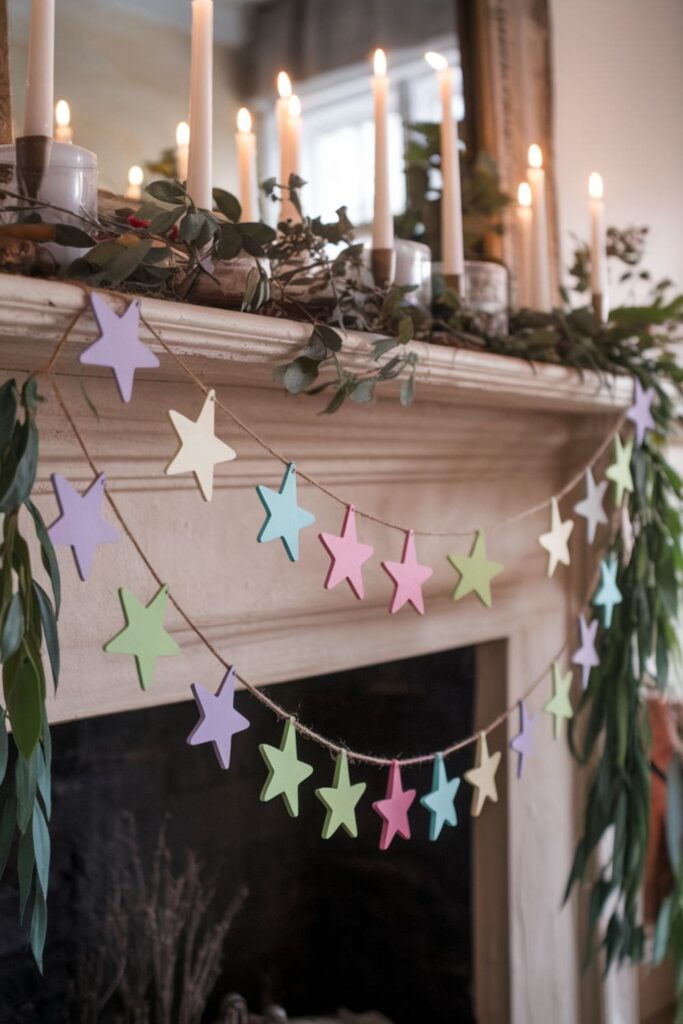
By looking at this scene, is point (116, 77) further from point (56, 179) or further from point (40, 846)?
point (40, 846)

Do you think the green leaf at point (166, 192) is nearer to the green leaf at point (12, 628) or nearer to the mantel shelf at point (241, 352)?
the mantel shelf at point (241, 352)

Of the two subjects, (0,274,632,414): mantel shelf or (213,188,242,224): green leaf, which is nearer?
(0,274,632,414): mantel shelf

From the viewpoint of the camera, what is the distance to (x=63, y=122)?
102 centimetres

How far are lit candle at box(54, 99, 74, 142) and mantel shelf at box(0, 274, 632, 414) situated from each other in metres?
0.28

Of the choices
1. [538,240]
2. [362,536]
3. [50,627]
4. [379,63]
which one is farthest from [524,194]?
[50,627]

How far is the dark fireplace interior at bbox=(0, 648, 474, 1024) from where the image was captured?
4.13 feet

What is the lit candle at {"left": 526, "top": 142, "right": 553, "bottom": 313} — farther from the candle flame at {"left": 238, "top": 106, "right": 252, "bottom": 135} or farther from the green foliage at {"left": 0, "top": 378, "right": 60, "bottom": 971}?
the green foliage at {"left": 0, "top": 378, "right": 60, "bottom": 971}

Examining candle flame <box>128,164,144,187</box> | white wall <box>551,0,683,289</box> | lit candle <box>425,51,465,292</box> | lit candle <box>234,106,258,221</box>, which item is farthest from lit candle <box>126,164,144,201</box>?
white wall <box>551,0,683,289</box>

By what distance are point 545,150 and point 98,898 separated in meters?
1.29

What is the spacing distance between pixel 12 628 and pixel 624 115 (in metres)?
1.62

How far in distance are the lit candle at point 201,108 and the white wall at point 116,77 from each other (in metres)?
0.20

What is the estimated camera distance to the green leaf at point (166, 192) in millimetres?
824

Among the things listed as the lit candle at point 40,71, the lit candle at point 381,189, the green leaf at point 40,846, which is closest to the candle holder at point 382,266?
the lit candle at point 381,189

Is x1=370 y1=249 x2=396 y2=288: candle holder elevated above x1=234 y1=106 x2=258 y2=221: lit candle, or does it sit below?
below
